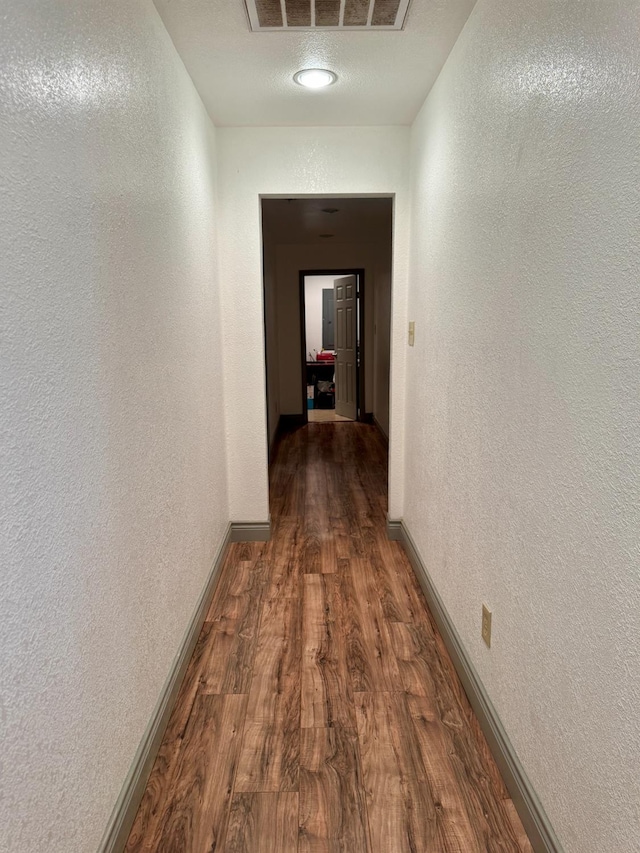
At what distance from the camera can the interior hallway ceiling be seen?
13.7 ft

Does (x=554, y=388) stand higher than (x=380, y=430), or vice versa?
(x=554, y=388)

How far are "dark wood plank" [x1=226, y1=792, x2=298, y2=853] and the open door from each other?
557cm

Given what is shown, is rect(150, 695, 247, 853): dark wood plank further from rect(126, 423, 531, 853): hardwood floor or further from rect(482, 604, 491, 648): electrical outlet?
rect(482, 604, 491, 648): electrical outlet

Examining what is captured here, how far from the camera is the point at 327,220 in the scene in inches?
194

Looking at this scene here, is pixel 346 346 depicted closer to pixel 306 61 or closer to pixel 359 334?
pixel 359 334

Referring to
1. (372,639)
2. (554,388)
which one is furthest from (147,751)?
(554,388)

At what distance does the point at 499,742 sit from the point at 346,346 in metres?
5.76

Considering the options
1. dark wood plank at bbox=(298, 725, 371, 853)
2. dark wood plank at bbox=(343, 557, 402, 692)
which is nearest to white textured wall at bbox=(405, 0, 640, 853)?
dark wood plank at bbox=(343, 557, 402, 692)

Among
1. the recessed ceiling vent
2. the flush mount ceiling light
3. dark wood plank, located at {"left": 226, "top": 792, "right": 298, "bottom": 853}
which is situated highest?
the flush mount ceiling light

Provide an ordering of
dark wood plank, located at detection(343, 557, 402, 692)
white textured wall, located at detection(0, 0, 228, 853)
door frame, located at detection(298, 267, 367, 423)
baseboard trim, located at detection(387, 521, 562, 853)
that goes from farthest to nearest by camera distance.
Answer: door frame, located at detection(298, 267, 367, 423) < dark wood plank, located at detection(343, 557, 402, 692) < baseboard trim, located at detection(387, 521, 562, 853) < white textured wall, located at detection(0, 0, 228, 853)

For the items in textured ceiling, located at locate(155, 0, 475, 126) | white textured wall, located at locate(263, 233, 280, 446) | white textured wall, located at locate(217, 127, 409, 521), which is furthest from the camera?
white textured wall, located at locate(263, 233, 280, 446)

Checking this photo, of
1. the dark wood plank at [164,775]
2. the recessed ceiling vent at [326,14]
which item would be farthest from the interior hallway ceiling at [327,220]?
the dark wood plank at [164,775]

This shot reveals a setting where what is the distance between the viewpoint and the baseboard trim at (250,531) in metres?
3.21

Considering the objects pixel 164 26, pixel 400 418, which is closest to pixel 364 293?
pixel 400 418
